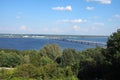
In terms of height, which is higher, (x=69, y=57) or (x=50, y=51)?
(x=50, y=51)

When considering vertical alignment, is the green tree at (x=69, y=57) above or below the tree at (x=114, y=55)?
below

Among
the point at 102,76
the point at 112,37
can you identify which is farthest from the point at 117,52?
the point at 102,76

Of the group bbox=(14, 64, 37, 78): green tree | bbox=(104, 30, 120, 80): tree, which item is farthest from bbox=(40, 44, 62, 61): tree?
bbox=(104, 30, 120, 80): tree

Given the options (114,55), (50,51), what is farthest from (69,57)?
(114,55)

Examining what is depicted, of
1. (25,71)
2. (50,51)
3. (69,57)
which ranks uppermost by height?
(50,51)

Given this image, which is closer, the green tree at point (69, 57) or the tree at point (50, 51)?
the green tree at point (69, 57)

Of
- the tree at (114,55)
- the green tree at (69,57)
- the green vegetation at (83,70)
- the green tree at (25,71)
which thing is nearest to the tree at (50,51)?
the green tree at (69,57)

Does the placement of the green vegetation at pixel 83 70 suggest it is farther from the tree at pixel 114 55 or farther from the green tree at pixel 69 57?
the green tree at pixel 69 57

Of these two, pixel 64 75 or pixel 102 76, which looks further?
pixel 64 75

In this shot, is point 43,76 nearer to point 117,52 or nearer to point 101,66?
point 101,66

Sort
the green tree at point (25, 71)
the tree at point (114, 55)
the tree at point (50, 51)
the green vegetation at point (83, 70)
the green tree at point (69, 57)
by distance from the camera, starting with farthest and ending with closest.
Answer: the tree at point (50, 51), the green tree at point (69, 57), the green tree at point (25, 71), the green vegetation at point (83, 70), the tree at point (114, 55)

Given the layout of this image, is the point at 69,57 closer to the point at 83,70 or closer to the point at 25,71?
the point at 83,70
